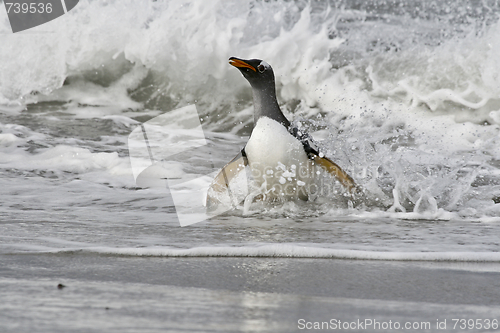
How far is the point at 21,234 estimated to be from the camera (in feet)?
9.42

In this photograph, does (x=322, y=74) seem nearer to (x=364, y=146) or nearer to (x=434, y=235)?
(x=364, y=146)

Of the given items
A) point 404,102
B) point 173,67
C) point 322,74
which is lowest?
point 404,102

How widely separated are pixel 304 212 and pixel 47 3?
9122 mm

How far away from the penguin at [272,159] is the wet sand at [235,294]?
176cm

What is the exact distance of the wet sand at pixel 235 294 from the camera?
5.14 ft

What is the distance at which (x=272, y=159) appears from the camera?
4.15 metres

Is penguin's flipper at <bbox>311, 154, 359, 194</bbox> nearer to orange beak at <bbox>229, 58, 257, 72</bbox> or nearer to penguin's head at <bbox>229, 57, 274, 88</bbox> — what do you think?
penguin's head at <bbox>229, 57, 274, 88</bbox>

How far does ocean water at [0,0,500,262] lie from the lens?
3.84 metres

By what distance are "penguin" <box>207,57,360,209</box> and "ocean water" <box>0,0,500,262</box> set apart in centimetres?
17

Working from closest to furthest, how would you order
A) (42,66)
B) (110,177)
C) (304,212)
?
(304,212) < (110,177) < (42,66)

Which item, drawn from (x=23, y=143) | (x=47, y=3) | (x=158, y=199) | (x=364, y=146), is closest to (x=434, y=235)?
(x=364, y=146)

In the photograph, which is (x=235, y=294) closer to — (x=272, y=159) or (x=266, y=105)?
(x=272, y=159)

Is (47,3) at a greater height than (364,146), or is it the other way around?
(47,3)

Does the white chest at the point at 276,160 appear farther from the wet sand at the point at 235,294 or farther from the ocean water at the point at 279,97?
the wet sand at the point at 235,294
